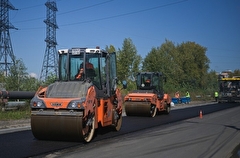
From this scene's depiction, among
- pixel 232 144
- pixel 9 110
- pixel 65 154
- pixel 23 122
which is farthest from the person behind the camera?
pixel 9 110

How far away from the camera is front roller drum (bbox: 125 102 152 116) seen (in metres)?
17.6

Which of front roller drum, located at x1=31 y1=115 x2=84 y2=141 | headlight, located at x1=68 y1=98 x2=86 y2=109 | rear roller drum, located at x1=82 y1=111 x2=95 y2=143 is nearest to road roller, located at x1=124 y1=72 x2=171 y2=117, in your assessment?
rear roller drum, located at x1=82 y1=111 x2=95 y2=143

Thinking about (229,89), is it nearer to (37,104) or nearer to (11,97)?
(11,97)

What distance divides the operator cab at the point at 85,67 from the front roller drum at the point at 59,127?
181 centimetres

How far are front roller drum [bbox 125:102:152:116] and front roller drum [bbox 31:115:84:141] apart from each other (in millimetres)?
9441

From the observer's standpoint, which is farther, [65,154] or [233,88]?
[233,88]

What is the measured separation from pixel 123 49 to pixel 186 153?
3334cm

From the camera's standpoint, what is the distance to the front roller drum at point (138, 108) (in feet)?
57.6

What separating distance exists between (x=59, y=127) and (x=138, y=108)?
9.98 m

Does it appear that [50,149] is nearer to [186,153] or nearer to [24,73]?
[186,153]

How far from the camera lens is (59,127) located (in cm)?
814

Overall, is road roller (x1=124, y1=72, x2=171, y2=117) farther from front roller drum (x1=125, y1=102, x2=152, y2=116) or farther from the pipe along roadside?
the pipe along roadside

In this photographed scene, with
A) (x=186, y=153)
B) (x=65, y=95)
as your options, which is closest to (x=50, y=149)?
(x=65, y=95)

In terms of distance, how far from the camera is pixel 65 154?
734 cm
